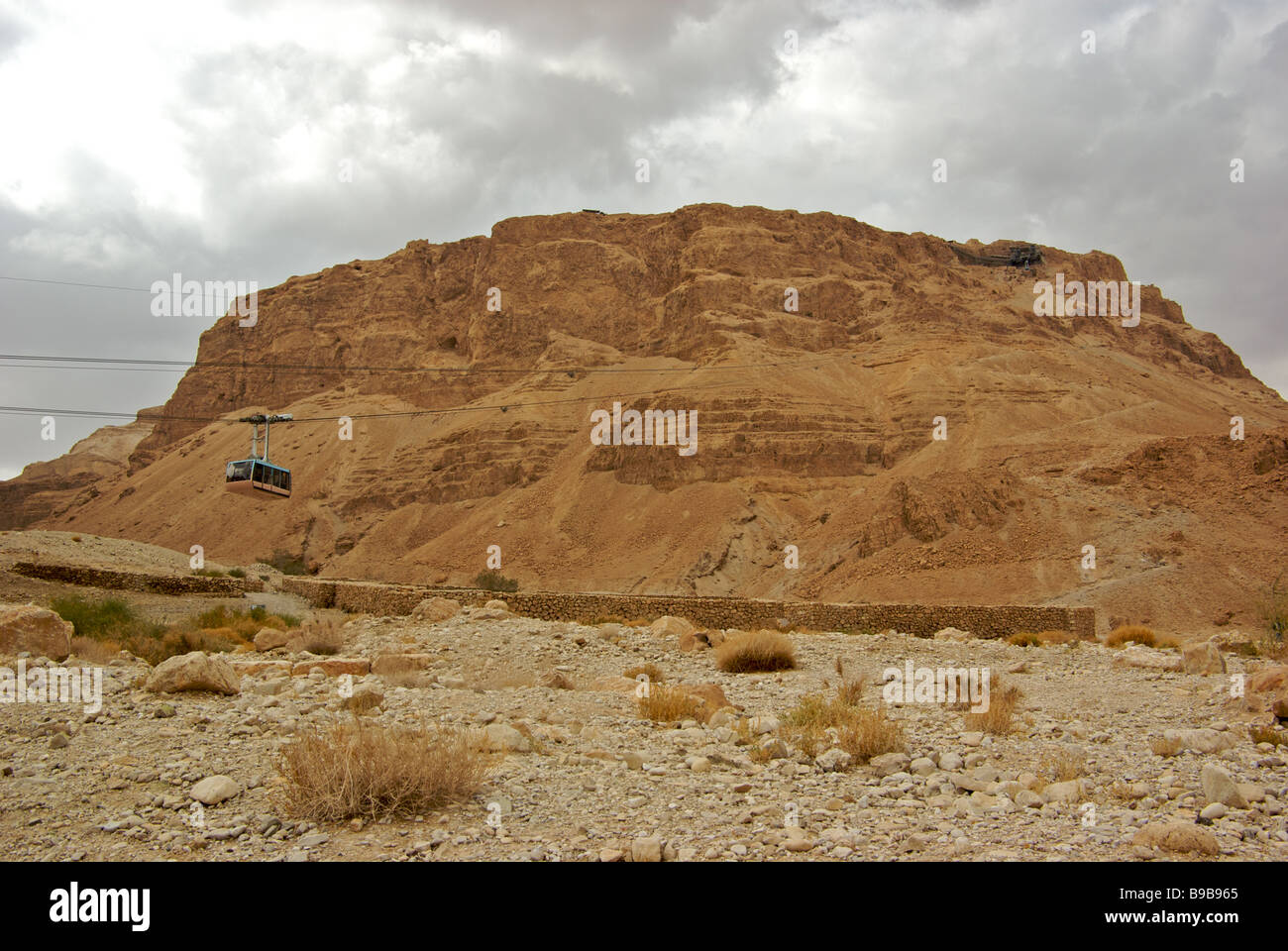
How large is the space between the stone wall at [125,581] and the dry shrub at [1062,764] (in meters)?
26.2

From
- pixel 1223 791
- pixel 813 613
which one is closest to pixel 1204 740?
pixel 1223 791

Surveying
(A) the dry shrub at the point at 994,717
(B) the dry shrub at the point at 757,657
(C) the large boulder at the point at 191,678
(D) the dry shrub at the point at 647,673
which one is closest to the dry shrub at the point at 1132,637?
(B) the dry shrub at the point at 757,657

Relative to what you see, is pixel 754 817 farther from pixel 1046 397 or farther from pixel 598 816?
pixel 1046 397

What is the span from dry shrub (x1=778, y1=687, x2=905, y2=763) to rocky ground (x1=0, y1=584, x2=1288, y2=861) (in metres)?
0.26

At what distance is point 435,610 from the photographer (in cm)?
1997

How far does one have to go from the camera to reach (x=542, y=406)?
68625mm

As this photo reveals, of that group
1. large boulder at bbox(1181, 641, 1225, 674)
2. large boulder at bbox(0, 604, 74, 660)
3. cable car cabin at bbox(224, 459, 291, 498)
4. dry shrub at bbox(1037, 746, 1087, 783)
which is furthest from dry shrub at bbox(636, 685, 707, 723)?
cable car cabin at bbox(224, 459, 291, 498)

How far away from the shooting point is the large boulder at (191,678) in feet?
32.2

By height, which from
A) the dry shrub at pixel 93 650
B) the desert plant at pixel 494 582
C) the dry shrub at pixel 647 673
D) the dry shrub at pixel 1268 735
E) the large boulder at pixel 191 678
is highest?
the large boulder at pixel 191 678

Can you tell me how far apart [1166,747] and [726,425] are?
1926 inches

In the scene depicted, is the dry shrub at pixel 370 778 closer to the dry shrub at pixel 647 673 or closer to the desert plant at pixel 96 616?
the dry shrub at pixel 647 673

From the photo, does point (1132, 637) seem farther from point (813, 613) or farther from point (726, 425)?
point (726, 425)
